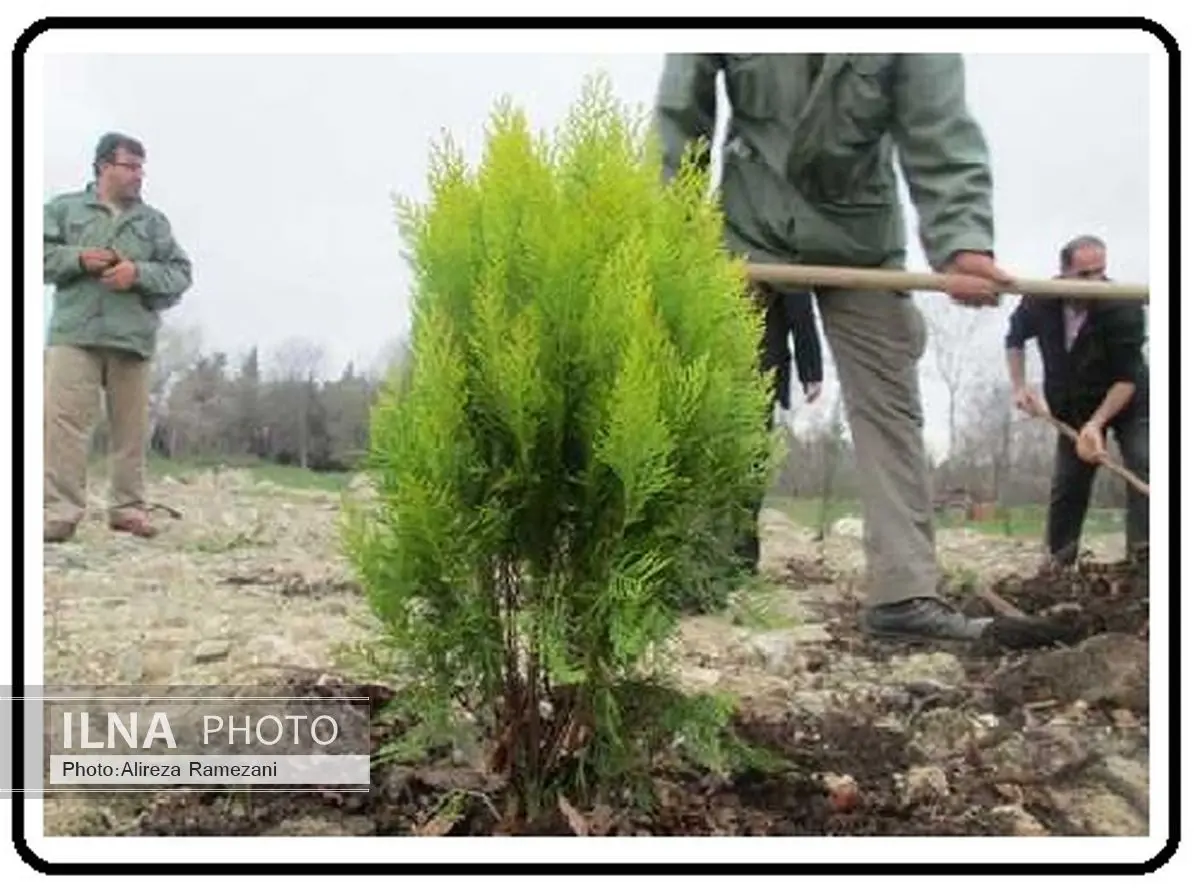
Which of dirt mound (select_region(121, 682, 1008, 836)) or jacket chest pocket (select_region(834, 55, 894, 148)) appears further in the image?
jacket chest pocket (select_region(834, 55, 894, 148))

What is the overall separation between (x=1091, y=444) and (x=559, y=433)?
4.02 ft

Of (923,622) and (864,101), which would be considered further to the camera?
(923,622)

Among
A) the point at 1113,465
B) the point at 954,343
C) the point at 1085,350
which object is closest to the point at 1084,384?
the point at 1085,350

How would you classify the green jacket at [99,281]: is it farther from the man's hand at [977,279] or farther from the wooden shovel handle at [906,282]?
the man's hand at [977,279]

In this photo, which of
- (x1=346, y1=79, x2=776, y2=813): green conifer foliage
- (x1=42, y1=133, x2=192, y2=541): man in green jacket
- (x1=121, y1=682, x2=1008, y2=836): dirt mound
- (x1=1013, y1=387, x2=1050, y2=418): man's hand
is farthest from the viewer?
(x1=1013, y1=387, x2=1050, y2=418): man's hand

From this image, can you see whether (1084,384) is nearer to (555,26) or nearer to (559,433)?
(559,433)

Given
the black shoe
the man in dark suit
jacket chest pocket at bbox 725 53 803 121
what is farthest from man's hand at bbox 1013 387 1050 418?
jacket chest pocket at bbox 725 53 803 121

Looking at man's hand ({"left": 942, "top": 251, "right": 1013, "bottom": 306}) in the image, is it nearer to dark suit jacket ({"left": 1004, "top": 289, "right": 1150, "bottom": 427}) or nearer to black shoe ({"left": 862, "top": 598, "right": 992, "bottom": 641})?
dark suit jacket ({"left": 1004, "top": 289, "right": 1150, "bottom": 427})

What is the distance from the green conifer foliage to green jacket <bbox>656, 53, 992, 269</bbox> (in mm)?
313

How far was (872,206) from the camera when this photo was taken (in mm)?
3682

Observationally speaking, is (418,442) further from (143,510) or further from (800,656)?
A: (800,656)

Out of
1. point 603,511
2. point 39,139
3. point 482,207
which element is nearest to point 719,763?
point 603,511

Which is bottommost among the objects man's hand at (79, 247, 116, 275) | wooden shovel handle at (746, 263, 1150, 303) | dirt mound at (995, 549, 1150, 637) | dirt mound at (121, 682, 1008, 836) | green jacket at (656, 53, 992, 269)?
dirt mound at (121, 682, 1008, 836)

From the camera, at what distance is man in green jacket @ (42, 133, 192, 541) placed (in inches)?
141
